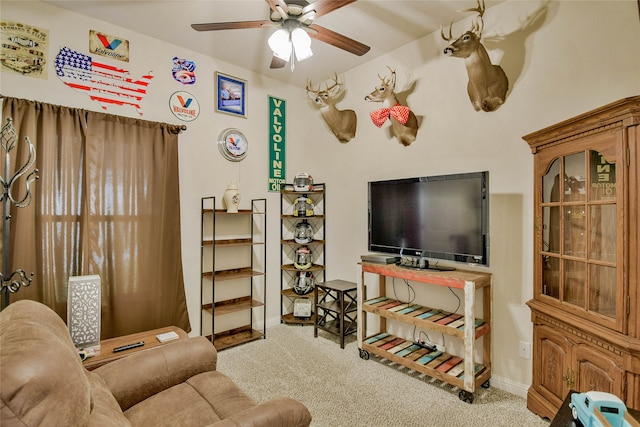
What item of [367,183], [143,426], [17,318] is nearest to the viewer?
[17,318]

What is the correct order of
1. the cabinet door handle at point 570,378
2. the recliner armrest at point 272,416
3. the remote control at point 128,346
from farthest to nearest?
the remote control at point 128,346, the cabinet door handle at point 570,378, the recliner armrest at point 272,416

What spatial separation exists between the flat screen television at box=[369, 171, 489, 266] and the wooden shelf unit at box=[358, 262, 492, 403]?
7.4 inches

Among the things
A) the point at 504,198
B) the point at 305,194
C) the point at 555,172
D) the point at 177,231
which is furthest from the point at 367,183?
the point at 177,231

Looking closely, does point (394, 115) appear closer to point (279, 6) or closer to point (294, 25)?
point (294, 25)

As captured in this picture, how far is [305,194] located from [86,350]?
8.44 feet

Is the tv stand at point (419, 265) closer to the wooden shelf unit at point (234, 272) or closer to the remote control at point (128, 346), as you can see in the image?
the wooden shelf unit at point (234, 272)

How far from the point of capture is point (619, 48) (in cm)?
192

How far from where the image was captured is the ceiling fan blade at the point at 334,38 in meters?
2.16

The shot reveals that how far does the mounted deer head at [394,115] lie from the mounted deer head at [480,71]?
59 cm

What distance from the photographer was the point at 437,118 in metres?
2.86

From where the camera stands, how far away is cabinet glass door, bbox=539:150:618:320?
1.68 m

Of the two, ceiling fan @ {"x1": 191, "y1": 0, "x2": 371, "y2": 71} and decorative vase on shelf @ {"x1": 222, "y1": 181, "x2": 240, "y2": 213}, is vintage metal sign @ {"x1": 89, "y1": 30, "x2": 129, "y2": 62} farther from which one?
decorative vase on shelf @ {"x1": 222, "y1": 181, "x2": 240, "y2": 213}

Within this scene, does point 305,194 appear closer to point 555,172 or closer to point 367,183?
point 367,183

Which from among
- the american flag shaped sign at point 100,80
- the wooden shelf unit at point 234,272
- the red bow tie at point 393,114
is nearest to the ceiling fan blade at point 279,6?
the red bow tie at point 393,114
